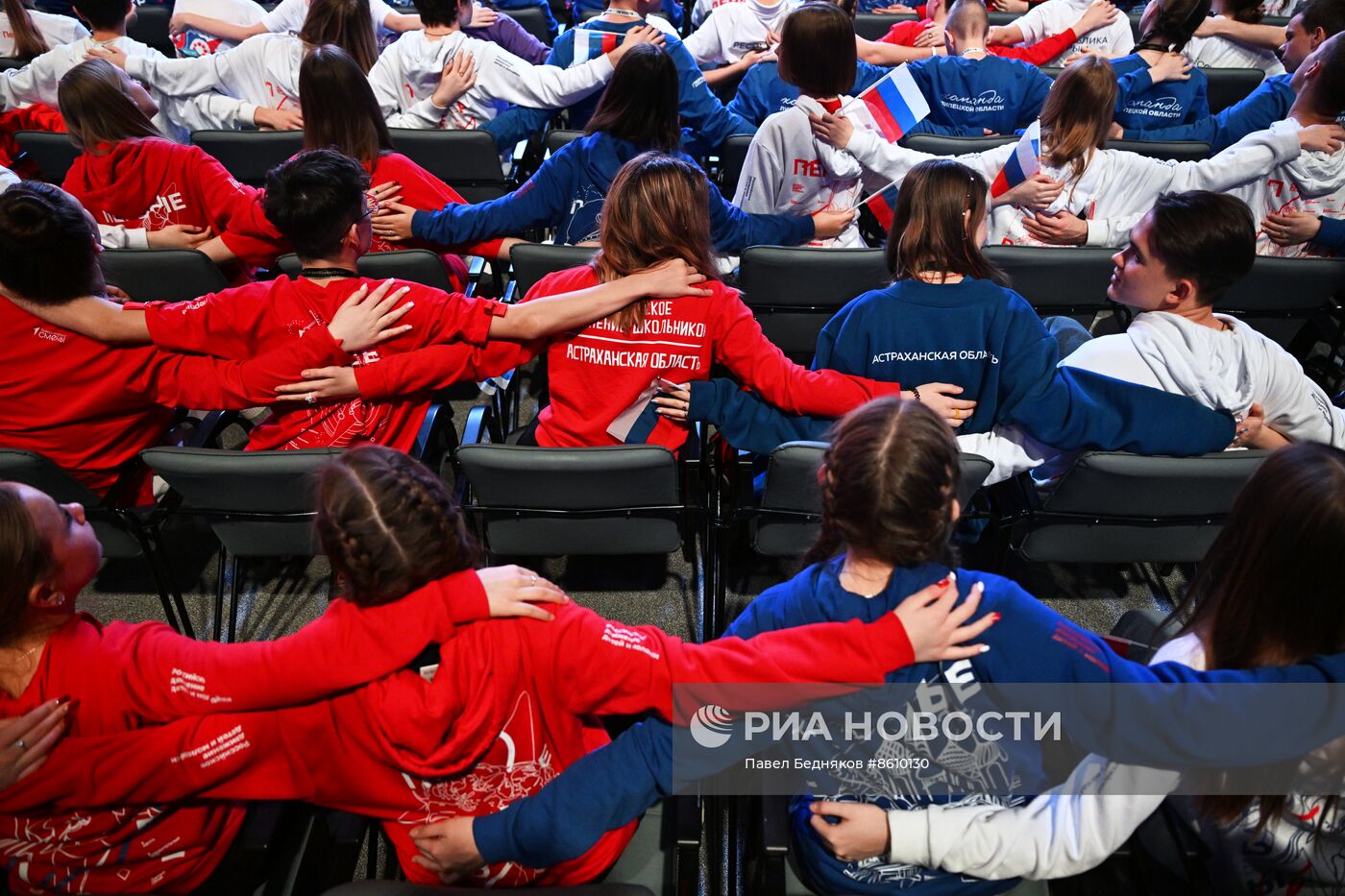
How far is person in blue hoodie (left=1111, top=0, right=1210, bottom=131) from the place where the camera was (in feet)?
13.3

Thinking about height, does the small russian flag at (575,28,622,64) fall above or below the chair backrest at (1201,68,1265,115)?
above

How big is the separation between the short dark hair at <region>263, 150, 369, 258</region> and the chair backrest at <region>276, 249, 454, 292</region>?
374 millimetres

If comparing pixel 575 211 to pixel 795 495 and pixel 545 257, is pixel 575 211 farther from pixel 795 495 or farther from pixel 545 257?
pixel 795 495

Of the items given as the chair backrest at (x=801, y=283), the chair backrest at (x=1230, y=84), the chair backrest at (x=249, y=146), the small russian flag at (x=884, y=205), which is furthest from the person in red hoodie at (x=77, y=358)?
the chair backrest at (x=1230, y=84)

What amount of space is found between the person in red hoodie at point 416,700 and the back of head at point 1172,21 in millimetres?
3660

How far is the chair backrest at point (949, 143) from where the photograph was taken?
3.75 metres

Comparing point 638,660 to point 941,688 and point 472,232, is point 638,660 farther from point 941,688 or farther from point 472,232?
point 472,232

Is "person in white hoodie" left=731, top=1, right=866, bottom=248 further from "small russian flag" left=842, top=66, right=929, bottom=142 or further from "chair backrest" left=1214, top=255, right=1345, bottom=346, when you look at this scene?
"chair backrest" left=1214, top=255, right=1345, bottom=346

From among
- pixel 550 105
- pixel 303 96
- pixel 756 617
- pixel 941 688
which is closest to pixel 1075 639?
pixel 941 688

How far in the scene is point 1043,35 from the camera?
Result: 516 cm

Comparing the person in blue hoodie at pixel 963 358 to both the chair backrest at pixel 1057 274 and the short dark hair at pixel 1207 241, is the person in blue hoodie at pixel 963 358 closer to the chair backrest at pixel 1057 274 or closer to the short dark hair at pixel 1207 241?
the short dark hair at pixel 1207 241

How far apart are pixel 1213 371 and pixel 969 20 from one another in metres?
2.57

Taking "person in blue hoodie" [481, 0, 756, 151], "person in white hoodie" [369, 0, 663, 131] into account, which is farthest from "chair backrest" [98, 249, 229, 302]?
"person in blue hoodie" [481, 0, 756, 151]

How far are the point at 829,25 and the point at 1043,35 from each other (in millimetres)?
2417
